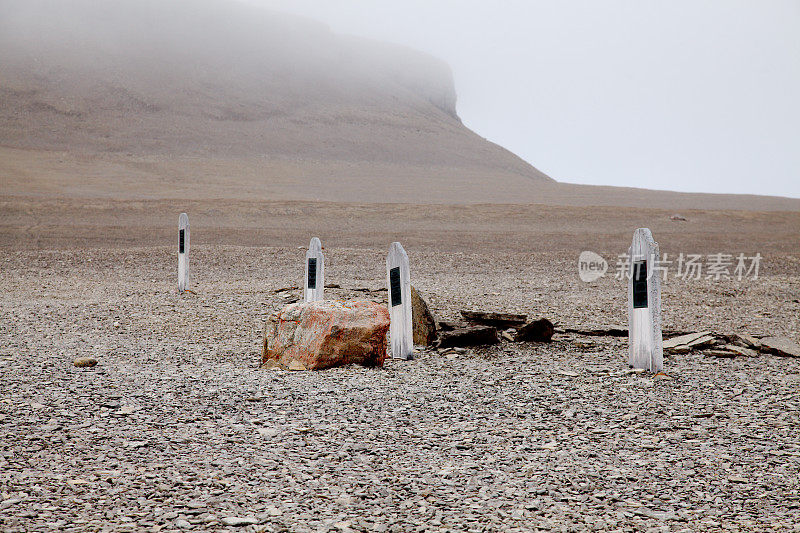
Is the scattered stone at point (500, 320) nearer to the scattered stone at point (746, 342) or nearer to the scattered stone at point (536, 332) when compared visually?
the scattered stone at point (536, 332)

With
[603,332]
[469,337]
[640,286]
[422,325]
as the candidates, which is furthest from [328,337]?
[603,332]

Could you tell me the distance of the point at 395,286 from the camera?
8141mm

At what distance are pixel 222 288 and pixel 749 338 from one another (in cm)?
1041

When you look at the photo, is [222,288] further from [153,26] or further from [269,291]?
[153,26]

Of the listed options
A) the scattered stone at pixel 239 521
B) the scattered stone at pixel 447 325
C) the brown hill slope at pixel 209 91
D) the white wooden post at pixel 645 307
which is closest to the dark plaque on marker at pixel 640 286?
the white wooden post at pixel 645 307

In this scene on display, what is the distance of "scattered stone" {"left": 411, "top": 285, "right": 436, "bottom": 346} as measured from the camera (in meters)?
9.02

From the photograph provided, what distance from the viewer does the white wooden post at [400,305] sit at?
798 centimetres

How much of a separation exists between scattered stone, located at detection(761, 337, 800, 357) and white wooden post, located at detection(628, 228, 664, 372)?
218cm

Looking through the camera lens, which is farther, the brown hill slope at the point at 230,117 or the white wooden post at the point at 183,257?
the brown hill slope at the point at 230,117

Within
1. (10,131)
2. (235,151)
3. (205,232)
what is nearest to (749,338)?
(205,232)

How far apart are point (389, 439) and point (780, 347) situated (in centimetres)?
583

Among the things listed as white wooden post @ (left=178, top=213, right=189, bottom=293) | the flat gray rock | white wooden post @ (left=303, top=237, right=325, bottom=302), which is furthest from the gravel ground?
white wooden post @ (left=178, top=213, right=189, bottom=293)

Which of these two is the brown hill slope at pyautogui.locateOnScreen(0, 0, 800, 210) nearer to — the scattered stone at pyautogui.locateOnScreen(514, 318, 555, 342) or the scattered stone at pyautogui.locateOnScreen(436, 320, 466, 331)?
the scattered stone at pyautogui.locateOnScreen(436, 320, 466, 331)

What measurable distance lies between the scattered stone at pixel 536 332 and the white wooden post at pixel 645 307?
5.91ft
